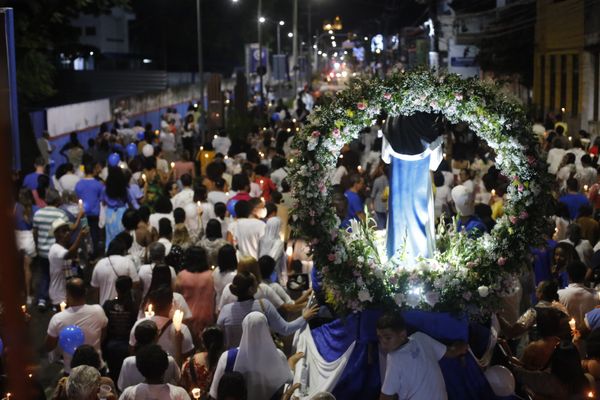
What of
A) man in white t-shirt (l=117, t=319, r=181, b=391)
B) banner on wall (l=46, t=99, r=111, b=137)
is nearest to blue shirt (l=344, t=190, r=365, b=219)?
man in white t-shirt (l=117, t=319, r=181, b=391)

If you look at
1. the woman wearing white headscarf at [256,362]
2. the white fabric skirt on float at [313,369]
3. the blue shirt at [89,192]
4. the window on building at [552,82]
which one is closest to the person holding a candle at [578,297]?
the white fabric skirt on float at [313,369]

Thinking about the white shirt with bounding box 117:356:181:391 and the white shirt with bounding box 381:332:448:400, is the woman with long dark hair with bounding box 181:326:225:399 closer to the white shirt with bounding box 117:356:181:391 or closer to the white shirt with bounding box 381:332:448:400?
the white shirt with bounding box 117:356:181:391

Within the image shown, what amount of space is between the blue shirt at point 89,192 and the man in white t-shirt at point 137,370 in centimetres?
773

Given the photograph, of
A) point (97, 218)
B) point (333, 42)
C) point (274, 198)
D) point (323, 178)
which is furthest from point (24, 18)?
point (333, 42)

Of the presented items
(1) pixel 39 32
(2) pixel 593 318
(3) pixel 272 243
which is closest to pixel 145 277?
(3) pixel 272 243

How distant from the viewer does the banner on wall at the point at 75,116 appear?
90.2 feet

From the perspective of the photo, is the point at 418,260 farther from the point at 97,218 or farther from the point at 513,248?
the point at 97,218

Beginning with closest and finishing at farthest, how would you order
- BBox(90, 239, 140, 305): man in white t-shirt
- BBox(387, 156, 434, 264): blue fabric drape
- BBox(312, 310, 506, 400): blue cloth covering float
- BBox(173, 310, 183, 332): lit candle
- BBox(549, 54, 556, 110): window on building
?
BBox(173, 310, 183, 332): lit candle
BBox(312, 310, 506, 400): blue cloth covering float
BBox(387, 156, 434, 264): blue fabric drape
BBox(90, 239, 140, 305): man in white t-shirt
BBox(549, 54, 556, 110): window on building

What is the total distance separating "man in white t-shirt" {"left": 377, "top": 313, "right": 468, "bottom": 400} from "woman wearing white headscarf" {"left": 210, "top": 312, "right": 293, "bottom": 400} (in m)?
1.03

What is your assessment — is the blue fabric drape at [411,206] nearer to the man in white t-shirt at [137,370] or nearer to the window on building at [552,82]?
the man in white t-shirt at [137,370]

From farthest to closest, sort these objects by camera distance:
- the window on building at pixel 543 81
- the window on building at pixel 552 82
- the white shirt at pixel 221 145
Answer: the window on building at pixel 543 81, the window on building at pixel 552 82, the white shirt at pixel 221 145

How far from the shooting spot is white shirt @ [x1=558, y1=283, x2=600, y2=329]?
8.21 meters

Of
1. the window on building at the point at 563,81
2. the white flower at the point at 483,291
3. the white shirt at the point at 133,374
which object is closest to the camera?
the white shirt at the point at 133,374

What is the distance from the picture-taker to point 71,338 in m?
7.31
